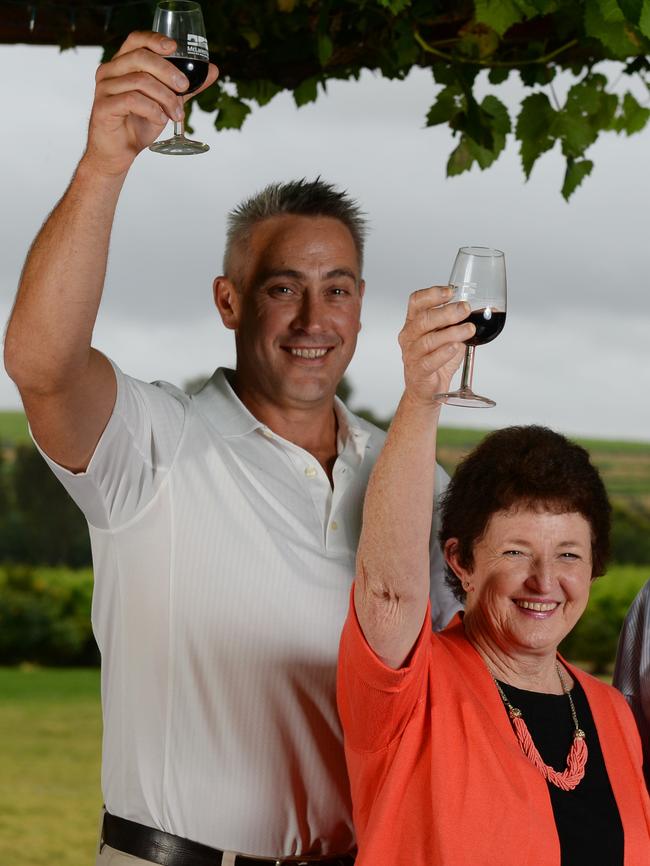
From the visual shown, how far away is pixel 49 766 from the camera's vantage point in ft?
31.4

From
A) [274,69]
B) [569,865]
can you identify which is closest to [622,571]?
[274,69]

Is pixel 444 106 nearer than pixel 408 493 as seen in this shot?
No

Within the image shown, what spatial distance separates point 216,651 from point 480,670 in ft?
1.51

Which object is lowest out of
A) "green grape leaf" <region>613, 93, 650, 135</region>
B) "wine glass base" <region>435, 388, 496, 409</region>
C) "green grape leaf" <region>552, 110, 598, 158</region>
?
"wine glass base" <region>435, 388, 496, 409</region>

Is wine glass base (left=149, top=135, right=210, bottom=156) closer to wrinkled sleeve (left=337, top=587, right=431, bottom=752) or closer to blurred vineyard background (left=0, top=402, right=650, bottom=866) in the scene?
wrinkled sleeve (left=337, top=587, right=431, bottom=752)

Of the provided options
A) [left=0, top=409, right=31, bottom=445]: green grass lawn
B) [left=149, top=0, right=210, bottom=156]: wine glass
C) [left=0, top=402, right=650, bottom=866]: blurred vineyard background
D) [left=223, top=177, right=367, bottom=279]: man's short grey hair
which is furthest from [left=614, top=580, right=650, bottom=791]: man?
[left=0, top=409, right=31, bottom=445]: green grass lawn

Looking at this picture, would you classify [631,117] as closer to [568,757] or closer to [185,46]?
[185,46]

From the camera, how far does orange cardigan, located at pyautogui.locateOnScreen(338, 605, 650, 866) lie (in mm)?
1755

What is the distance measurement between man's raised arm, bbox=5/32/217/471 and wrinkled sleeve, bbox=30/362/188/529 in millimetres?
199

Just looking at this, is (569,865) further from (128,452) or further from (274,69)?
(274,69)

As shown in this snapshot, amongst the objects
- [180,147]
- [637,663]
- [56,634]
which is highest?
[180,147]

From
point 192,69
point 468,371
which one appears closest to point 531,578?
point 468,371

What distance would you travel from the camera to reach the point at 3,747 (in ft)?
31.8

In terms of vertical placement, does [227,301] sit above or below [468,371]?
above
